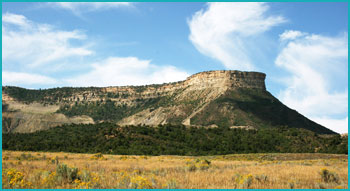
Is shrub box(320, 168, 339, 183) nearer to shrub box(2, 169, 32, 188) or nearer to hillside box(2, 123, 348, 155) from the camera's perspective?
shrub box(2, 169, 32, 188)

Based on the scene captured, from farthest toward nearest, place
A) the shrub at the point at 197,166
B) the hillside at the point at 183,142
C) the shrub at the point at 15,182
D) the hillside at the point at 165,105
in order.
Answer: the hillside at the point at 165,105, the hillside at the point at 183,142, the shrub at the point at 197,166, the shrub at the point at 15,182

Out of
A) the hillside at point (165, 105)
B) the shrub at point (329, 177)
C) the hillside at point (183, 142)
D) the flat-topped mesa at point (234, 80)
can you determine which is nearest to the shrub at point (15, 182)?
the shrub at point (329, 177)

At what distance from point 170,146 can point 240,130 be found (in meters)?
25.5

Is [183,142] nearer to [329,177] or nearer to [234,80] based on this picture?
[329,177]

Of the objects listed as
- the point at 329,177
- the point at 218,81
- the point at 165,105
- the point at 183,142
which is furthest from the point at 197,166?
the point at 218,81

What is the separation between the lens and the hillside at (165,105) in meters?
113

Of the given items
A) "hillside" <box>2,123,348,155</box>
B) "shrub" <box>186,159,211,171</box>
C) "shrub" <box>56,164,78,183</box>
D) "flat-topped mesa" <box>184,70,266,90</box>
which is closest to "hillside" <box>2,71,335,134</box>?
"flat-topped mesa" <box>184,70,266,90</box>

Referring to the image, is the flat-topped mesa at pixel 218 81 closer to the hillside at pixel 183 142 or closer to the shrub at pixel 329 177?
the hillside at pixel 183 142

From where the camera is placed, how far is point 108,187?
1218 centimetres

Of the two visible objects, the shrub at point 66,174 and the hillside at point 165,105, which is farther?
the hillside at point 165,105

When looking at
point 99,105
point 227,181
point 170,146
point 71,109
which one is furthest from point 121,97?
point 227,181

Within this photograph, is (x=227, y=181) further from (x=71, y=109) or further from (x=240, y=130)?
(x=71, y=109)

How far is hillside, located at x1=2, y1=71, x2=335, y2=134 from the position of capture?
113 metres

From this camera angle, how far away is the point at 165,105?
14188 centimetres
